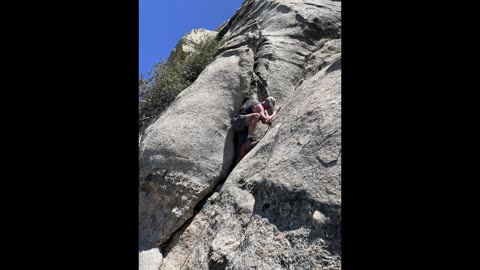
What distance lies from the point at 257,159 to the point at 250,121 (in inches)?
58.9

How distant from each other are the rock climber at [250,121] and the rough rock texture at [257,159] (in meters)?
0.26

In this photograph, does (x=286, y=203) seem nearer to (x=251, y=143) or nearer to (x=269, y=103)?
(x=251, y=143)

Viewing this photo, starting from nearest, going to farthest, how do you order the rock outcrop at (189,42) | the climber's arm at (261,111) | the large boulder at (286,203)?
the large boulder at (286,203) → the climber's arm at (261,111) → the rock outcrop at (189,42)

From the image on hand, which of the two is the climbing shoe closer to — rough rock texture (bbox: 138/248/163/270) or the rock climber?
the rock climber

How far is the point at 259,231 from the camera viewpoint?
5.55 meters

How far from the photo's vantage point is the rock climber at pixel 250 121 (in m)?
8.28

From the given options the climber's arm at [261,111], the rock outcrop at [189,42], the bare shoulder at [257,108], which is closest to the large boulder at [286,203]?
the climber's arm at [261,111]

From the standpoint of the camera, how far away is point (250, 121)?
27.4 ft

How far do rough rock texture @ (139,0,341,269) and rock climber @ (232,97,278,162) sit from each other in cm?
26

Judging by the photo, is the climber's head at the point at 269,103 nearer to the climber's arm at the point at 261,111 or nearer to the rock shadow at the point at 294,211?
the climber's arm at the point at 261,111

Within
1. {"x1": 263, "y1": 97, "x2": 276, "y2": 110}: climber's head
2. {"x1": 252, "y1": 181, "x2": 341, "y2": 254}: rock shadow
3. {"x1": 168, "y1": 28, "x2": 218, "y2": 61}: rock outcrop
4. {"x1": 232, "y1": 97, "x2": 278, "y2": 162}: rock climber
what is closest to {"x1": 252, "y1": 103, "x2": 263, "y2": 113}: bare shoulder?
{"x1": 232, "y1": 97, "x2": 278, "y2": 162}: rock climber

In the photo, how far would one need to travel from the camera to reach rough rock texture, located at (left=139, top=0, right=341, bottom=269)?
5.19 metres
